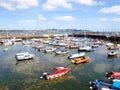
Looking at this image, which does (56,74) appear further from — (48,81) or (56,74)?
(48,81)

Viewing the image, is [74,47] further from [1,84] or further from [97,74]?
[1,84]

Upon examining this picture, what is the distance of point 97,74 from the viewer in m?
34.4

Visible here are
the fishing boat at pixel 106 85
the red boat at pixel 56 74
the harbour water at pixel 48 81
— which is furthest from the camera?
the red boat at pixel 56 74

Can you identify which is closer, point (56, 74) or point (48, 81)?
point (48, 81)

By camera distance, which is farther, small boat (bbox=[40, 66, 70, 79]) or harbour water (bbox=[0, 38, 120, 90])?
small boat (bbox=[40, 66, 70, 79])

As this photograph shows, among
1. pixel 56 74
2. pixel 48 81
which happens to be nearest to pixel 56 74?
pixel 56 74

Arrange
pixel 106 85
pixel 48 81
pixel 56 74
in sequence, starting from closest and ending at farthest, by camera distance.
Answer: pixel 106 85
pixel 48 81
pixel 56 74

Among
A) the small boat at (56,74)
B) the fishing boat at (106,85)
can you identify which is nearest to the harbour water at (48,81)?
the small boat at (56,74)

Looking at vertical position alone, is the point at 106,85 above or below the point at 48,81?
above

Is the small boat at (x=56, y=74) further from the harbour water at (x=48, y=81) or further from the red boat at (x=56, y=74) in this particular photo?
the harbour water at (x=48, y=81)

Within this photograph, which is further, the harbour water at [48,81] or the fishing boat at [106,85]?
the harbour water at [48,81]

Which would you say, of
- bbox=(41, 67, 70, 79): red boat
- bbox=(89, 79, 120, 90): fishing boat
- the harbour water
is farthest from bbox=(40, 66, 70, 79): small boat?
bbox=(89, 79, 120, 90): fishing boat

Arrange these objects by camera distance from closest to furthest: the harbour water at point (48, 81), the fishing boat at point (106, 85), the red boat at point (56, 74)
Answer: the fishing boat at point (106, 85)
the harbour water at point (48, 81)
the red boat at point (56, 74)

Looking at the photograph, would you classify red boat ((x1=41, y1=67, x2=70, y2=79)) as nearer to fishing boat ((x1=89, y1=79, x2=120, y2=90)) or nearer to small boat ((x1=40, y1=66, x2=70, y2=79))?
small boat ((x1=40, y1=66, x2=70, y2=79))
